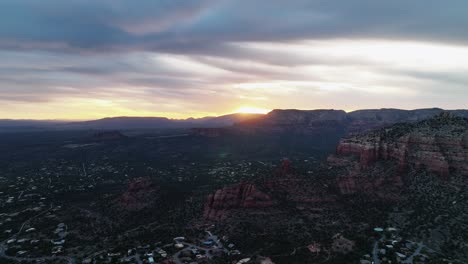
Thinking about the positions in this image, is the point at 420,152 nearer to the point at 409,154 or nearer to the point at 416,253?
the point at 409,154

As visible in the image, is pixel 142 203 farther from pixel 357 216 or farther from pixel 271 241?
pixel 357 216

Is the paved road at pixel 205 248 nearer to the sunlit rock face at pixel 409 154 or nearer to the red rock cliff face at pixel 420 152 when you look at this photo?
the sunlit rock face at pixel 409 154

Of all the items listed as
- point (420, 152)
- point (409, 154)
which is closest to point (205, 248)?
point (409, 154)

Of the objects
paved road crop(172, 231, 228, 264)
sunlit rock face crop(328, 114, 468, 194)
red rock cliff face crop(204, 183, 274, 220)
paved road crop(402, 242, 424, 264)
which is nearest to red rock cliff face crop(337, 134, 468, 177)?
sunlit rock face crop(328, 114, 468, 194)

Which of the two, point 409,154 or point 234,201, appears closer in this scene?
point 234,201

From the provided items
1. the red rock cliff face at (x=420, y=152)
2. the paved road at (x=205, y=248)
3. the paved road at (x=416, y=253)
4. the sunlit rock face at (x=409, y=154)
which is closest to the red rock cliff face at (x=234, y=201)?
the paved road at (x=205, y=248)

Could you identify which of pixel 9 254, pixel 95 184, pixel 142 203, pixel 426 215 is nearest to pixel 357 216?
pixel 426 215
